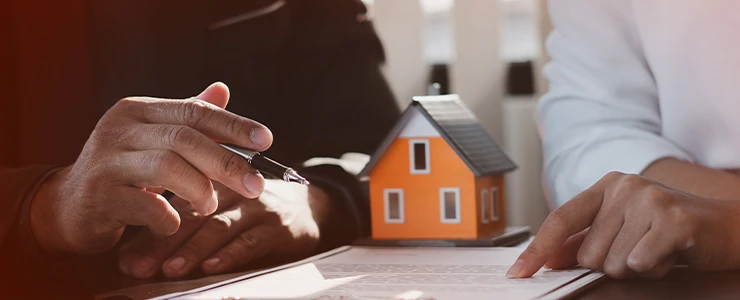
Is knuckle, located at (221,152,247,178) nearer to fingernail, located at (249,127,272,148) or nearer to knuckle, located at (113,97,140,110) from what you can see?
fingernail, located at (249,127,272,148)

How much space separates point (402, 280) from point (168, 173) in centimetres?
27

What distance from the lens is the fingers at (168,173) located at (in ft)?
2.88

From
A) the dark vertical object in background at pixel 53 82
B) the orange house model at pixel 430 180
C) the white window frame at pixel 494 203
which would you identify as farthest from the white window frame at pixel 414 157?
the dark vertical object in background at pixel 53 82

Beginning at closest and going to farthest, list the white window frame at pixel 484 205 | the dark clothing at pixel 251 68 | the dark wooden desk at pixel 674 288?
the dark wooden desk at pixel 674 288, the white window frame at pixel 484 205, the dark clothing at pixel 251 68

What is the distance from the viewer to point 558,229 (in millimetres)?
825

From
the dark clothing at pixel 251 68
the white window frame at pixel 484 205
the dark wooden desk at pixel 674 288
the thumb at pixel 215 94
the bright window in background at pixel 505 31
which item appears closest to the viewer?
the dark wooden desk at pixel 674 288

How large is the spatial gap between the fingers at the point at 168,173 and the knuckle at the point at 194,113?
0.04 m

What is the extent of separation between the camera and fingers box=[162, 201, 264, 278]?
951 mm

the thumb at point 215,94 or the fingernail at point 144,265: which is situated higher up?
the thumb at point 215,94

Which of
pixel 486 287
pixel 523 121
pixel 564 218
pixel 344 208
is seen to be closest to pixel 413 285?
pixel 486 287

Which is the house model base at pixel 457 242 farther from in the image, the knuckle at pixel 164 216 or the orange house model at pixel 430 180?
the knuckle at pixel 164 216

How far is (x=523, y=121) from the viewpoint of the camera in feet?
7.44

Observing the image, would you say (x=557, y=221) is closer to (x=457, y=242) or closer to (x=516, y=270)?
(x=516, y=270)

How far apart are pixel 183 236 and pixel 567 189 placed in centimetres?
54
